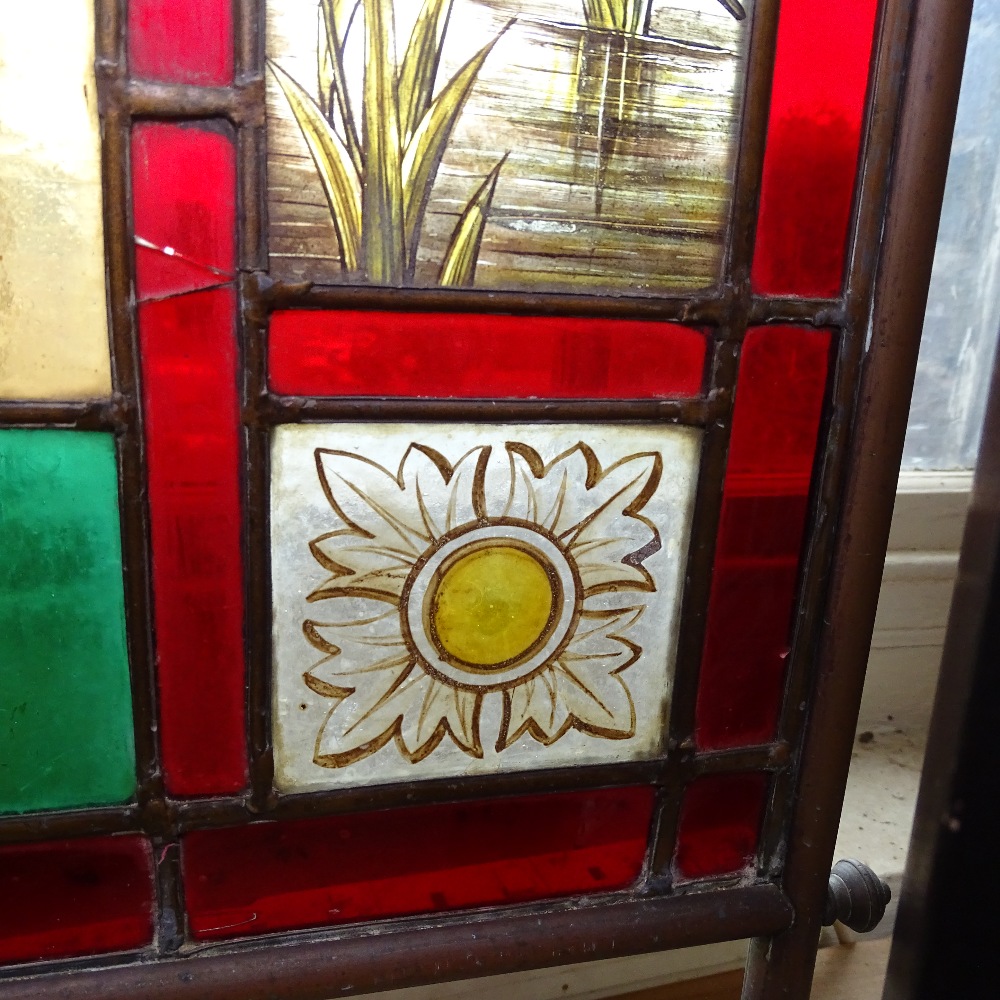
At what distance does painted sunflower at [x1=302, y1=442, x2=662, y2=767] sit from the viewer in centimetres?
67

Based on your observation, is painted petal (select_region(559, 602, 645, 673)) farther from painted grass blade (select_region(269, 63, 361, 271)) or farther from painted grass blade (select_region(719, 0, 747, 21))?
painted grass blade (select_region(719, 0, 747, 21))

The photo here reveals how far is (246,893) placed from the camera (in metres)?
0.72

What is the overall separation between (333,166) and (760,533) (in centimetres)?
44

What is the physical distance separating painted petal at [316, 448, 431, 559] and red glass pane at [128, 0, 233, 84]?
0.85 feet

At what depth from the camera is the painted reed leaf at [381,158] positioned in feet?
1.94

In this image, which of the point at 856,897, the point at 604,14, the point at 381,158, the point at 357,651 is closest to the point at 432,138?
the point at 381,158

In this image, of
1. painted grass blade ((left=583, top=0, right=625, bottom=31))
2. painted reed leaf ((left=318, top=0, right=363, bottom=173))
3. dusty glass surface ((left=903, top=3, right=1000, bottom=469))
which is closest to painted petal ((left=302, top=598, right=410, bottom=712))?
painted reed leaf ((left=318, top=0, right=363, bottom=173))

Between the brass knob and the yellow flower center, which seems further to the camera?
A: the brass knob

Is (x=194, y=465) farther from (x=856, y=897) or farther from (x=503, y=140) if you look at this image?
(x=856, y=897)

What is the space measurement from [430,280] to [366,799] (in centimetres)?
40

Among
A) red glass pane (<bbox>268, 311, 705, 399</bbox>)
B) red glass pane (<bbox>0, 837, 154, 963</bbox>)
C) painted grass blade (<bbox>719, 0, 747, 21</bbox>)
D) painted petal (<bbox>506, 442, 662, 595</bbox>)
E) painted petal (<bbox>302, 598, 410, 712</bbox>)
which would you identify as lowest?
red glass pane (<bbox>0, 837, 154, 963</bbox>)

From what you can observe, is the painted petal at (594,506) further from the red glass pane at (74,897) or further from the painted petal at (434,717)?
the red glass pane at (74,897)

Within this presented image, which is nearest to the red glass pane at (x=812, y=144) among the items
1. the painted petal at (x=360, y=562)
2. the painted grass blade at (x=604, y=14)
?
the painted grass blade at (x=604, y=14)

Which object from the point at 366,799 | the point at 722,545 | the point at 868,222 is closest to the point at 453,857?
the point at 366,799
